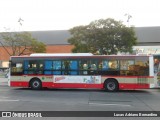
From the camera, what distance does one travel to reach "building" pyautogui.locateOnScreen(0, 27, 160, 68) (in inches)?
2945

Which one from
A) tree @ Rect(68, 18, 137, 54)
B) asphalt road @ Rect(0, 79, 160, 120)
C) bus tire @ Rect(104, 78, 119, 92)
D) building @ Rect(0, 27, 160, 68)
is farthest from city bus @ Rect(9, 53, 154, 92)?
building @ Rect(0, 27, 160, 68)

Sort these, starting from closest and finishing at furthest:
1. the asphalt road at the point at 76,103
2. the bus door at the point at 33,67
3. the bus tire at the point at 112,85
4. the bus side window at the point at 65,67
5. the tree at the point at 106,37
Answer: the asphalt road at the point at 76,103, the bus tire at the point at 112,85, the bus side window at the point at 65,67, the bus door at the point at 33,67, the tree at the point at 106,37

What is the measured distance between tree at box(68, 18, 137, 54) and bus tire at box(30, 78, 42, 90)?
19714 millimetres

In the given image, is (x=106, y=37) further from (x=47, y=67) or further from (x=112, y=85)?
(x=112, y=85)

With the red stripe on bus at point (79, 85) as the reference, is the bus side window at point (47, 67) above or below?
above

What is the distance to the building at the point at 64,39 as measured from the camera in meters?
74.8

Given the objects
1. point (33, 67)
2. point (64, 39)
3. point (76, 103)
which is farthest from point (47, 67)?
point (64, 39)

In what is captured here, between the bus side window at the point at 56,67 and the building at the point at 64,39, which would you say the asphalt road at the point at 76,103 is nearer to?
the bus side window at the point at 56,67

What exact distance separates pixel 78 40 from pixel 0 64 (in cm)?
4457

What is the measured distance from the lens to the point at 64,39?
82.2m

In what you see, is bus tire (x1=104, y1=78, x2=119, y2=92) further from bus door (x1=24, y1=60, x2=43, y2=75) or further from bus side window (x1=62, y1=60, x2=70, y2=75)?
bus door (x1=24, y1=60, x2=43, y2=75)

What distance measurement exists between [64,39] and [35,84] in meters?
60.3

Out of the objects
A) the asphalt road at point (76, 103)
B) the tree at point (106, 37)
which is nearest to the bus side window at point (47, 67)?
the asphalt road at point (76, 103)

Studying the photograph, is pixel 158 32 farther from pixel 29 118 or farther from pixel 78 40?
pixel 29 118
